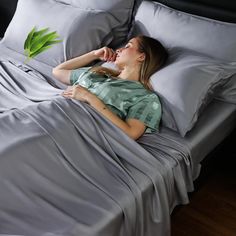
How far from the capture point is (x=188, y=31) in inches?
73.3

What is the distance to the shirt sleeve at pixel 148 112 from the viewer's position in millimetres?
1541

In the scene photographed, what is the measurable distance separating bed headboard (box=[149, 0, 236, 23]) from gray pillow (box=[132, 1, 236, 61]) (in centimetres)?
10

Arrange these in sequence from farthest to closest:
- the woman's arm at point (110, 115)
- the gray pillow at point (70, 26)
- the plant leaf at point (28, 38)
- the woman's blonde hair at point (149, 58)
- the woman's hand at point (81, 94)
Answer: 1. the plant leaf at point (28, 38)
2. the gray pillow at point (70, 26)
3. the woman's blonde hair at point (149, 58)
4. the woman's hand at point (81, 94)
5. the woman's arm at point (110, 115)

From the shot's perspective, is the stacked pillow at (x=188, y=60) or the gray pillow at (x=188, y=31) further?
A: the gray pillow at (x=188, y=31)

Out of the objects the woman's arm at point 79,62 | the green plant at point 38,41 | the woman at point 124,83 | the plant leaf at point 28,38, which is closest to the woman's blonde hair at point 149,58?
the woman at point 124,83

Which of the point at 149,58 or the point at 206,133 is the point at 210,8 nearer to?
the point at 149,58

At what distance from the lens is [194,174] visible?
163 cm

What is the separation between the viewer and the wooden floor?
178cm

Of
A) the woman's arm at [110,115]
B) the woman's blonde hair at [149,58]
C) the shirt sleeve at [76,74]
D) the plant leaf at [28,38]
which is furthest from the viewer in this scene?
the plant leaf at [28,38]

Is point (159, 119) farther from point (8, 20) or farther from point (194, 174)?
point (8, 20)

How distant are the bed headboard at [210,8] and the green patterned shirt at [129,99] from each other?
63 centimetres

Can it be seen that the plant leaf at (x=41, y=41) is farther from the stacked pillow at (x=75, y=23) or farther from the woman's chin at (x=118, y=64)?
the woman's chin at (x=118, y=64)

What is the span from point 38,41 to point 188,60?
2.95 ft

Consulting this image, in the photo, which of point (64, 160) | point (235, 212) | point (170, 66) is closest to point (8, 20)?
point (170, 66)
